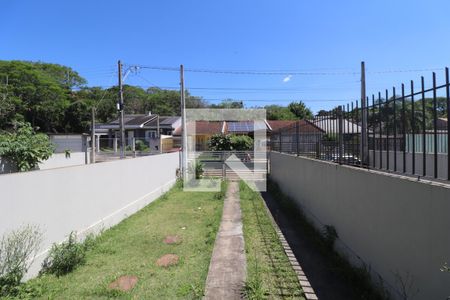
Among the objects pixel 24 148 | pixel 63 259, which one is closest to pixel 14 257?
pixel 63 259

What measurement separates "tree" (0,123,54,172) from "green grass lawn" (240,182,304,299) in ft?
15.5

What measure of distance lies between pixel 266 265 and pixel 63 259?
284cm

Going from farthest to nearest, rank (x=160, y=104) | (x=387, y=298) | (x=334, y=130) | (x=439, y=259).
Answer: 1. (x=160, y=104)
2. (x=334, y=130)
3. (x=387, y=298)
4. (x=439, y=259)

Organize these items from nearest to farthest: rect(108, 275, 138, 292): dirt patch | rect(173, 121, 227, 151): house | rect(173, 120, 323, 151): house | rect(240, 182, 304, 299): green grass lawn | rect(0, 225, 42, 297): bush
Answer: rect(0, 225, 42, 297): bush < rect(240, 182, 304, 299): green grass lawn < rect(108, 275, 138, 292): dirt patch < rect(173, 120, 323, 151): house < rect(173, 121, 227, 151): house

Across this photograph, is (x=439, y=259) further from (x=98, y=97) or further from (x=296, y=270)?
(x=98, y=97)

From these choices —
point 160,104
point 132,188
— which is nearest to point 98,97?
point 160,104

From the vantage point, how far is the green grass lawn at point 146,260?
416 cm

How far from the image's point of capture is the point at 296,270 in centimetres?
489

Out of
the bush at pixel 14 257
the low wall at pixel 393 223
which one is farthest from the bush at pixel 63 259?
the low wall at pixel 393 223

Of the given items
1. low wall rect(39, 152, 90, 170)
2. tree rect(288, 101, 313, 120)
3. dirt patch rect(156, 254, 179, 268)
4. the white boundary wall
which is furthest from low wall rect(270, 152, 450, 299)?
tree rect(288, 101, 313, 120)

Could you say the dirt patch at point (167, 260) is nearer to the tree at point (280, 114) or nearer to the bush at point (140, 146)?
the bush at point (140, 146)

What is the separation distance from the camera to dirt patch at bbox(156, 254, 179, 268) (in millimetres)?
5216

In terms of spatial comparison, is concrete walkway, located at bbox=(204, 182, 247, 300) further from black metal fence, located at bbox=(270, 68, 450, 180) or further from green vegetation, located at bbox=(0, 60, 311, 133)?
green vegetation, located at bbox=(0, 60, 311, 133)

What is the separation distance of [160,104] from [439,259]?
70.8 metres
